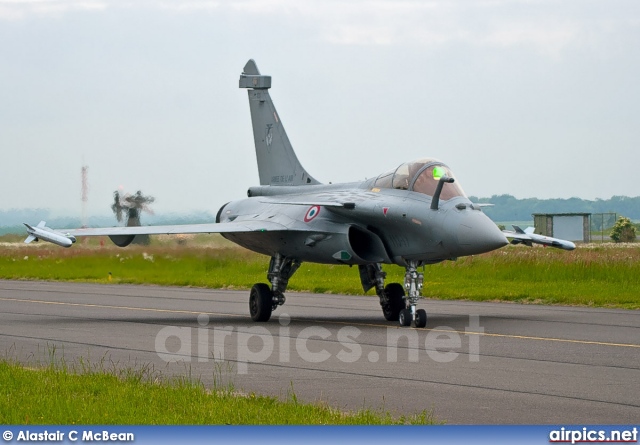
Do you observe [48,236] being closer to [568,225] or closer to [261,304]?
[261,304]

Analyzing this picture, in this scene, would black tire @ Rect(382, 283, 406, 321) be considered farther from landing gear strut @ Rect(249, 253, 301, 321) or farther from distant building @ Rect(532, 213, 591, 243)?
distant building @ Rect(532, 213, 591, 243)

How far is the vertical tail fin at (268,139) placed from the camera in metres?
23.5

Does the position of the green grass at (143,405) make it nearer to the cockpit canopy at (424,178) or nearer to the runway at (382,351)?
the runway at (382,351)

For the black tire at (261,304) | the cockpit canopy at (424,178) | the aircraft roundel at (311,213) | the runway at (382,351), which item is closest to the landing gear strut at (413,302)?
the runway at (382,351)

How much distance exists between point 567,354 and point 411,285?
3982 millimetres

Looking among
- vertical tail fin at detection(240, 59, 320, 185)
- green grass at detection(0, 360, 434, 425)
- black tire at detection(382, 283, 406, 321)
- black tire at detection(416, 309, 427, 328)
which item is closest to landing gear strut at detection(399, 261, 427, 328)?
black tire at detection(416, 309, 427, 328)

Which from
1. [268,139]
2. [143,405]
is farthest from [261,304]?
[143,405]

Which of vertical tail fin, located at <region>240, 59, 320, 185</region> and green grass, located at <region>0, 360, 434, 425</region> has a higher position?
vertical tail fin, located at <region>240, 59, 320, 185</region>

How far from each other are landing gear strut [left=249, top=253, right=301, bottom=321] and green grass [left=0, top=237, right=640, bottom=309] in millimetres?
6190

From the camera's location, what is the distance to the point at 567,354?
1381 cm

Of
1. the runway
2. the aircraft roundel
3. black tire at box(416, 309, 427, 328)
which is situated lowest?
the runway

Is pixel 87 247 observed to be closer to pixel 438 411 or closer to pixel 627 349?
pixel 627 349

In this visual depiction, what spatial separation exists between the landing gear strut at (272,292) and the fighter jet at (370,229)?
0.02 m

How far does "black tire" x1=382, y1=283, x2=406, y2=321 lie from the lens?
1930 centimetres
